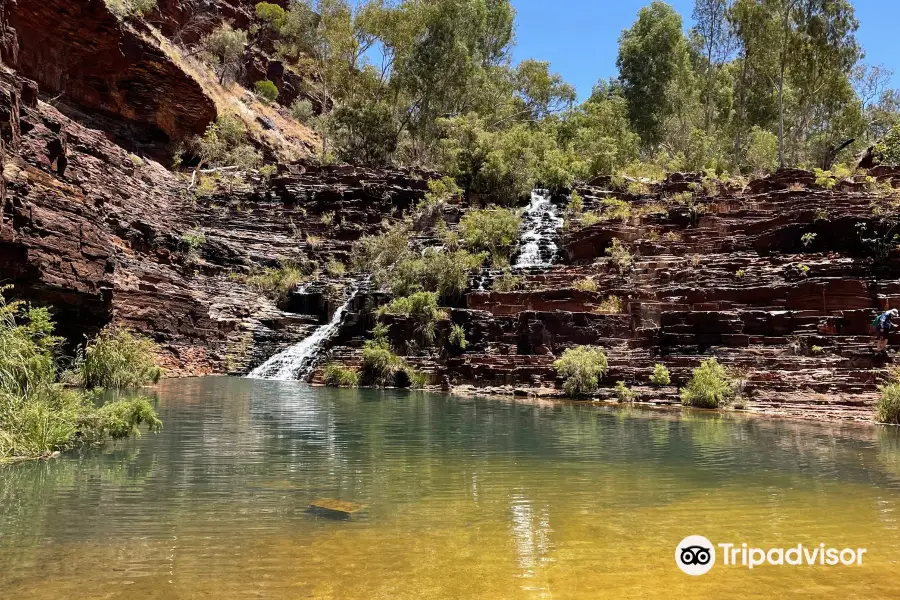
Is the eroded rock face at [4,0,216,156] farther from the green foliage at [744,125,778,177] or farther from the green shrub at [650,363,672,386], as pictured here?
the green foliage at [744,125,778,177]

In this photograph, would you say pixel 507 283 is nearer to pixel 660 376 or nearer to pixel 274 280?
pixel 660 376

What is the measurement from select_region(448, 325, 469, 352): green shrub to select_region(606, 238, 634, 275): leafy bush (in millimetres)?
8087

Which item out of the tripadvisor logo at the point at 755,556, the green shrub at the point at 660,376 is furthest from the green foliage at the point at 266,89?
the tripadvisor logo at the point at 755,556

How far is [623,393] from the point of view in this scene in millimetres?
19719

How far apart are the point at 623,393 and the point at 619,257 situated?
11.3 m

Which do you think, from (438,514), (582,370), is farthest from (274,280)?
(438,514)

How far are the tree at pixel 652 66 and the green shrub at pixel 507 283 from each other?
37764 mm

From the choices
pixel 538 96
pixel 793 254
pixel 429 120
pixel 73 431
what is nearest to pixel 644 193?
pixel 793 254

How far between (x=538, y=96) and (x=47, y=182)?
56865 mm

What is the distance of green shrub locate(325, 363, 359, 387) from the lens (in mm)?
25125

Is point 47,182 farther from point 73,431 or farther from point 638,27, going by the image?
point 638,27

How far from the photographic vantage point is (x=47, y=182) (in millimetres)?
15688

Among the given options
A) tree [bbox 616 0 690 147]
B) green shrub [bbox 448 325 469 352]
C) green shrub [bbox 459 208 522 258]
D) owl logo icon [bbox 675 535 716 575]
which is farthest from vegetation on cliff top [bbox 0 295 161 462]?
tree [bbox 616 0 690 147]

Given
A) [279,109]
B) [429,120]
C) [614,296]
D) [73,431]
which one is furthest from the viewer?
[279,109]
